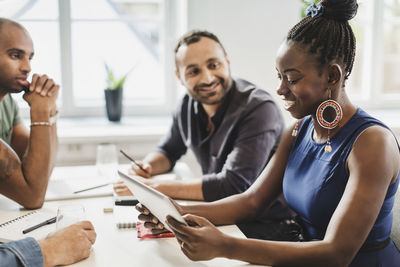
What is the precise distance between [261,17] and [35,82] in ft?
4.92

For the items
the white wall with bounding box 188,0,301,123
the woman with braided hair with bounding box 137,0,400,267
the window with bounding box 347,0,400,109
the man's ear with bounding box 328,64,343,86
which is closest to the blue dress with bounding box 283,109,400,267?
the woman with braided hair with bounding box 137,0,400,267

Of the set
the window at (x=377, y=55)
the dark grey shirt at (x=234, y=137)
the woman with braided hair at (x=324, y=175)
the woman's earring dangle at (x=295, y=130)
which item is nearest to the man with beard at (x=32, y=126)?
the woman with braided hair at (x=324, y=175)

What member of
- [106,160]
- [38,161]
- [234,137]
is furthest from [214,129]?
[38,161]

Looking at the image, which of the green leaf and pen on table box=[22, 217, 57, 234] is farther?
the green leaf

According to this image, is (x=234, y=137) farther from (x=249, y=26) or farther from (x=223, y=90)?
(x=249, y=26)

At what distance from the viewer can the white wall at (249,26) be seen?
106 inches

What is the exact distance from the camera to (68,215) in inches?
48.8

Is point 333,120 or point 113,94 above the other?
point 333,120

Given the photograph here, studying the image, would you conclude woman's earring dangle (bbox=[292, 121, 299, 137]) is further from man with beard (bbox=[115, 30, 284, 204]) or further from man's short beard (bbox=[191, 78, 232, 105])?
man's short beard (bbox=[191, 78, 232, 105])

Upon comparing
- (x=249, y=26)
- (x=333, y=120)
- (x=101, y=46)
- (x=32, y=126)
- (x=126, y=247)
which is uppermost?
(x=249, y=26)

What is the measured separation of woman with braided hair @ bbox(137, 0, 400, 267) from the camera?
111 centimetres

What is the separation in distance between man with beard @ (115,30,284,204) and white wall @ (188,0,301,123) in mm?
677

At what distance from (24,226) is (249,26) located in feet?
6.12

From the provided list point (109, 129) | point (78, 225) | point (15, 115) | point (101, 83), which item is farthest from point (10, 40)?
point (101, 83)
